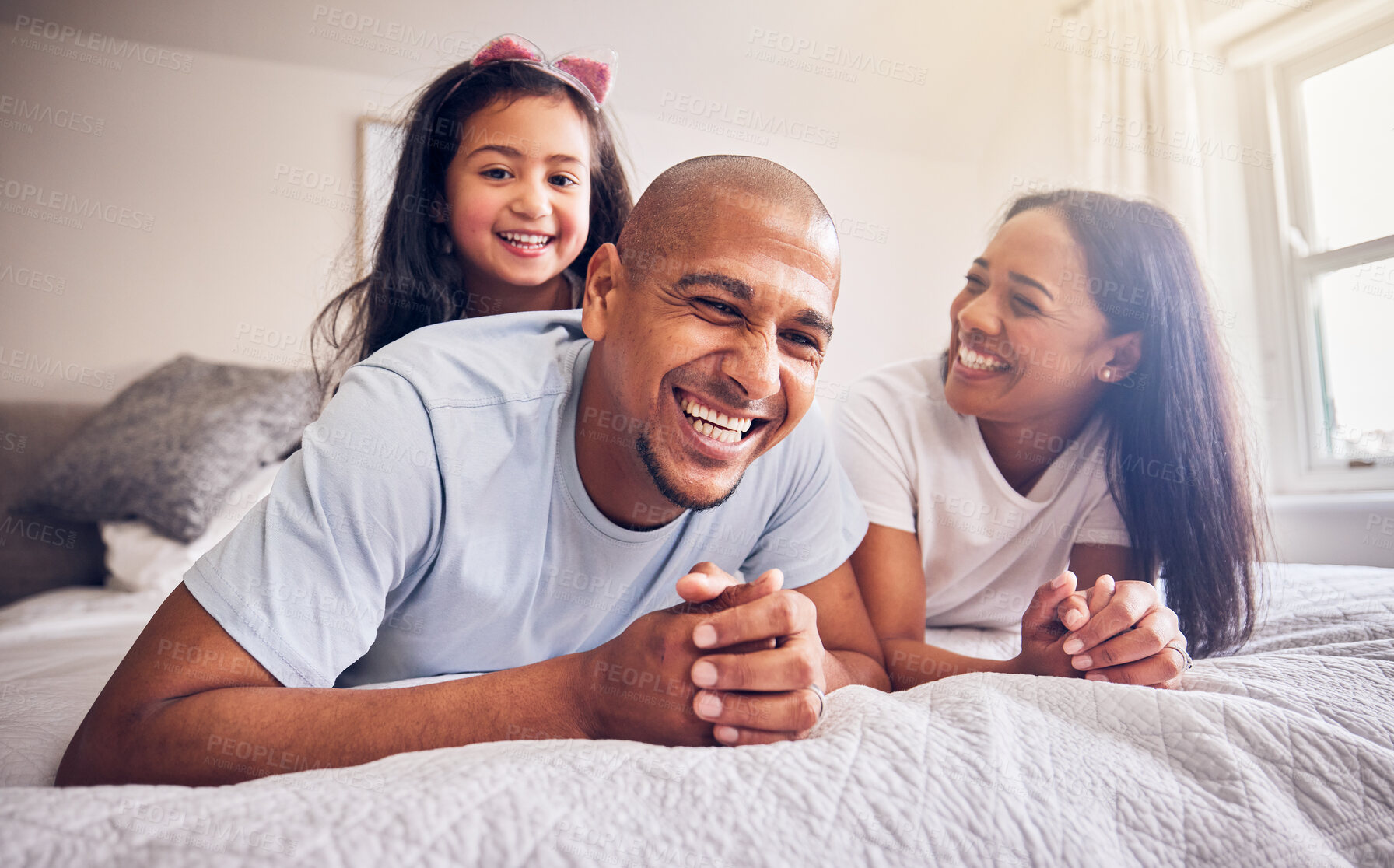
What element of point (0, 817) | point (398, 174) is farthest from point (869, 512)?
point (0, 817)

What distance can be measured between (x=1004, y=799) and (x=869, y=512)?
0.70 metres

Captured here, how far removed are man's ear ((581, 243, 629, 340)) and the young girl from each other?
50 cm

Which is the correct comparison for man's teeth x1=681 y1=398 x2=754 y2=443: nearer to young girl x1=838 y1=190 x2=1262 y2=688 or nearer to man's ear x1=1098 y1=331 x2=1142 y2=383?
young girl x1=838 y1=190 x2=1262 y2=688

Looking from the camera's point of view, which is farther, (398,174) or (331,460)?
(398,174)

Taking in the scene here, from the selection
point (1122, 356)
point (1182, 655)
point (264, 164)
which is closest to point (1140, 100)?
point (1122, 356)

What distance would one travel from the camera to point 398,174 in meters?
→ 1.20

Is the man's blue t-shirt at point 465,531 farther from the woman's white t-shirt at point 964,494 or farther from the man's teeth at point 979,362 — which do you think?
the man's teeth at point 979,362

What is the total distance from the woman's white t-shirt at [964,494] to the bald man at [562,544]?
5.1 inches

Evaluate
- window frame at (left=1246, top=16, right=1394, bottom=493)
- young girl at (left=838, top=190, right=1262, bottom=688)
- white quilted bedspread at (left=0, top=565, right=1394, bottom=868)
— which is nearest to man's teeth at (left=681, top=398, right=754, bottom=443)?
white quilted bedspread at (left=0, top=565, right=1394, bottom=868)

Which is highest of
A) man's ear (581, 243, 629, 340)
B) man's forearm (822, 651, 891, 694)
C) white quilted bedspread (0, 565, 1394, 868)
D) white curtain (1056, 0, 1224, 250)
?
white curtain (1056, 0, 1224, 250)

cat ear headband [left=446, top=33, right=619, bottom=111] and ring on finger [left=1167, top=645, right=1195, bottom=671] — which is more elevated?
cat ear headband [left=446, top=33, right=619, bottom=111]

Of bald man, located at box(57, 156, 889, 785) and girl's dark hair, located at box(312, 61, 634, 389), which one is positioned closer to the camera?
bald man, located at box(57, 156, 889, 785)

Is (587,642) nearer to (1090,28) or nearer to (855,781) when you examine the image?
(855,781)

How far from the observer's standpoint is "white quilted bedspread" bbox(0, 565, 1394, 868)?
39cm
